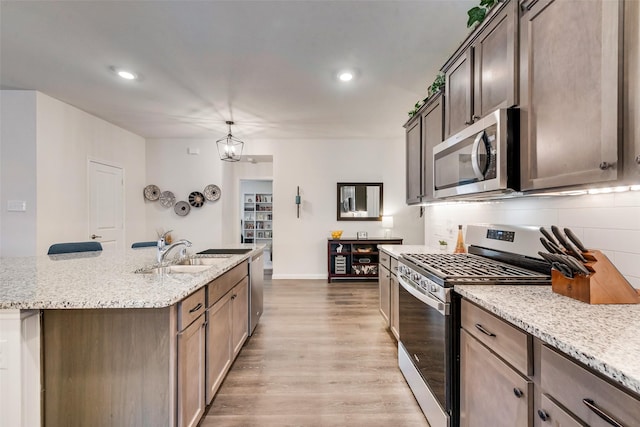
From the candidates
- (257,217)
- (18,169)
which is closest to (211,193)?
(257,217)

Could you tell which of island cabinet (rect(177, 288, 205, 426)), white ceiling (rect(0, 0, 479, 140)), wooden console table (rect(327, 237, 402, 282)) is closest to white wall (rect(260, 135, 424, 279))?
wooden console table (rect(327, 237, 402, 282))

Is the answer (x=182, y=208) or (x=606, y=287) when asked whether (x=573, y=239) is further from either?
(x=182, y=208)

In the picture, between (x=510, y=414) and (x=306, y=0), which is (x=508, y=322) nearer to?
(x=510, y=414)

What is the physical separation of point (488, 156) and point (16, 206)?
477cm

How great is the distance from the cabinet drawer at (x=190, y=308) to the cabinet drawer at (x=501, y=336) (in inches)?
52.4

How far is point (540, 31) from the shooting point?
122 centimetres

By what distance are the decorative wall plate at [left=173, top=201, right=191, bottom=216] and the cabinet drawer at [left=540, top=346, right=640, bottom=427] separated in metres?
5.45

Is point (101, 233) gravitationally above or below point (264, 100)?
below

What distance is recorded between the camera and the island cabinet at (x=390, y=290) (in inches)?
98.7

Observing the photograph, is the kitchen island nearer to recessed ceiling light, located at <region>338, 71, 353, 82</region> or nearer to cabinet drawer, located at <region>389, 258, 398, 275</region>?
cabinet drawer, located at <region>389, 258, 398, 275</region>

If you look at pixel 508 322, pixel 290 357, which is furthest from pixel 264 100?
pixel 508 322

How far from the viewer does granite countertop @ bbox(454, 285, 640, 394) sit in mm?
657

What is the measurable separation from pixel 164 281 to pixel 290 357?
4.62ft

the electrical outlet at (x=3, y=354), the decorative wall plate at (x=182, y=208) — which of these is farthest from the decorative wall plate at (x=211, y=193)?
the electrical outlet at (x=3, y=354)
